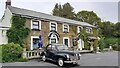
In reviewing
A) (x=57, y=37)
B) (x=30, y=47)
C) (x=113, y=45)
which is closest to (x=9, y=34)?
(x=30, y=47)

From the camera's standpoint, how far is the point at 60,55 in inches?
663

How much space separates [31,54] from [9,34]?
4.13 m

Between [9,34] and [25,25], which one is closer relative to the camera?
[9,34]

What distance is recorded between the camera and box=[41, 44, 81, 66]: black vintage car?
16375 millimetres

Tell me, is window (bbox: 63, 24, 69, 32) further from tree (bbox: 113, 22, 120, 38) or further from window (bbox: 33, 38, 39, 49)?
tree (bbox: 113, 22, 120, 38)

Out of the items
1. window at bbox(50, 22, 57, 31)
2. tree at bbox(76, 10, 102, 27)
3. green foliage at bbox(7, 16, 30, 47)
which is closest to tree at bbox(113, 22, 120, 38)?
tree at bbox(76, 10, 102, 27)

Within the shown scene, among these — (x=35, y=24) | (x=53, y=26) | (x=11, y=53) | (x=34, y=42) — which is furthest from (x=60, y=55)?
(x=53, y=26)

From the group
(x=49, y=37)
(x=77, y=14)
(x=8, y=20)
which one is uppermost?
(x=77, y=14)

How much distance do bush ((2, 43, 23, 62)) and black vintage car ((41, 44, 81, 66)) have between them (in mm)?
2500

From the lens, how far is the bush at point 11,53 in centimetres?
1891

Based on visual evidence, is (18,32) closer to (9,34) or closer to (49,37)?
(9,34)

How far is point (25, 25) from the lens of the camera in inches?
990

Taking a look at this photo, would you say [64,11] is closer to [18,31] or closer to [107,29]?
[107,29]

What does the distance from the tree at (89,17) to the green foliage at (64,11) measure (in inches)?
121
